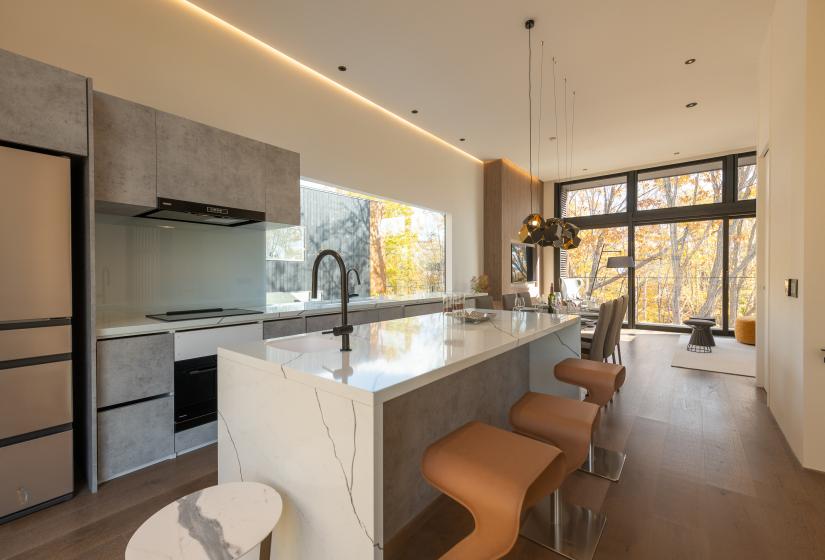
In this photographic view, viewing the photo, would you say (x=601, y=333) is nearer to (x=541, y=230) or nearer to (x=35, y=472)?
(x=541, y=230)

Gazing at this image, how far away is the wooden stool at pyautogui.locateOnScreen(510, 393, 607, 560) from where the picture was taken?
1518 millimetres

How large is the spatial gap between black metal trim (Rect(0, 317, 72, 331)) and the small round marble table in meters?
1.45

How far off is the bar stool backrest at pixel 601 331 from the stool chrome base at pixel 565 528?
179cm

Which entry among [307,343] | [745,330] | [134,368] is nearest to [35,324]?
[134,368]

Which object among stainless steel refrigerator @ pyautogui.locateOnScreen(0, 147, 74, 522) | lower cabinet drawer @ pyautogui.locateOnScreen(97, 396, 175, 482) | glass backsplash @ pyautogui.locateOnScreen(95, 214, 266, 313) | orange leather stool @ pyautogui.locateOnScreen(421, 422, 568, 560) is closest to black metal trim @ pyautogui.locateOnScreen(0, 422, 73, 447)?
stainless steel refrigerator @ pyautogui.locateOnScreen(0, 147, 74, 522)

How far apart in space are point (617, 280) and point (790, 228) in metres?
5.58

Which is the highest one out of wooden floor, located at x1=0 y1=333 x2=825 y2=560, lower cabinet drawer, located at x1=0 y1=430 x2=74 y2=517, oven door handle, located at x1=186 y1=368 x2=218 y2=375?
oven door handle, located at x1=186 y1=368 x2=218 y2=375

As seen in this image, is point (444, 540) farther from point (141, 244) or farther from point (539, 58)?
point (539, 58)

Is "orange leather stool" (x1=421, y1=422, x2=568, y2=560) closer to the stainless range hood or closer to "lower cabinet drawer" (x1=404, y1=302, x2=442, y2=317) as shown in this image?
the stainless range hood

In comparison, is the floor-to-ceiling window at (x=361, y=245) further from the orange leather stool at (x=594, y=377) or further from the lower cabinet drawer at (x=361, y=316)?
the orange leather stool at (x=594, y=377)

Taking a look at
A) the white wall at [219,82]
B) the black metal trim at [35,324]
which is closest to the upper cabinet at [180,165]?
the white wall at [219,82]

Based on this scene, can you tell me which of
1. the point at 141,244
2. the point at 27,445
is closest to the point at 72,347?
the point at 27,445

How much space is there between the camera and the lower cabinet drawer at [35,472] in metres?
1.73

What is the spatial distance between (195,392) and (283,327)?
0.75m
